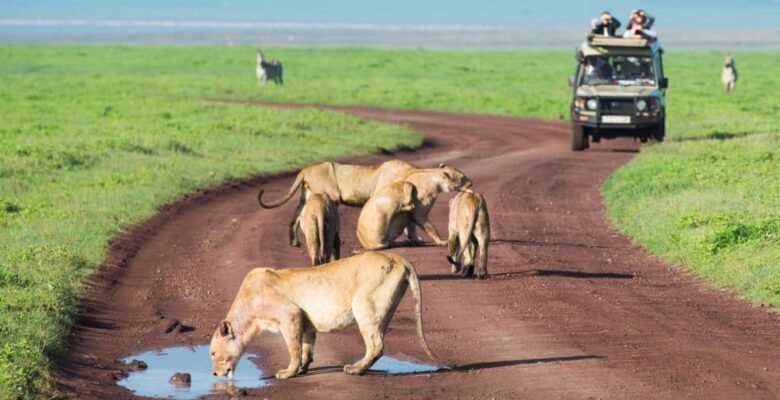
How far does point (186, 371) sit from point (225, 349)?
0.67 metres

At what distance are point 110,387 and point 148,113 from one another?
2958 cm

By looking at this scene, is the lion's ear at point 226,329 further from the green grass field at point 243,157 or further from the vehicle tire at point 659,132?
the vehicle tire at point 659,132

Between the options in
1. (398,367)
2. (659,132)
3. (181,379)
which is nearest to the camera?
(181,379)

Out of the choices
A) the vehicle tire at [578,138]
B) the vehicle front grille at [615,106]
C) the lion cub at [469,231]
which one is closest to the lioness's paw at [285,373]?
the lion cub at [469,231]

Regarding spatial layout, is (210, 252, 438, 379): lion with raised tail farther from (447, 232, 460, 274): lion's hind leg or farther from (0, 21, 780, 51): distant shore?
(0, 21, 780, 51): distant shore

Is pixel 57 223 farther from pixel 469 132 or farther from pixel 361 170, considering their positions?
pixel 469 132

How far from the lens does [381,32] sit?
16775cm

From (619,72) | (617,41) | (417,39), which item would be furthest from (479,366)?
(417,39)

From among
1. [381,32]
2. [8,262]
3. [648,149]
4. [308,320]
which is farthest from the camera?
[381,32]

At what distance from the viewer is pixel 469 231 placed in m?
13.8

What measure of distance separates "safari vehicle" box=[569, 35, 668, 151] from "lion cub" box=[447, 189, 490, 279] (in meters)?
15.6

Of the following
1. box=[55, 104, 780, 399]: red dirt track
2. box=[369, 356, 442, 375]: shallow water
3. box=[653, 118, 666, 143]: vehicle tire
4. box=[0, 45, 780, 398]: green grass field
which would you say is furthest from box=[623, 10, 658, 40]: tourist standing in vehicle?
box=[369, 356, 442, 375]: shallow water

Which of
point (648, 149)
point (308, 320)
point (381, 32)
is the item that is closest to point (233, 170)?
point (648, 149)

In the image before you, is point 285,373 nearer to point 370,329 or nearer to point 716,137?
point 370,329
